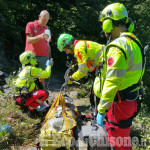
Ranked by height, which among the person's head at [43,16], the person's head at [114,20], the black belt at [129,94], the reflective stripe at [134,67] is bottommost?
the black belt at [129,94]

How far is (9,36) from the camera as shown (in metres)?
8.97

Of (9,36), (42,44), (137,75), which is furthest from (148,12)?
(9,36)

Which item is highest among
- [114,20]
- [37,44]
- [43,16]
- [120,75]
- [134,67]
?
[43,16]

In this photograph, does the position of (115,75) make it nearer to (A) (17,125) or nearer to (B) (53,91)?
(A) (17,125)

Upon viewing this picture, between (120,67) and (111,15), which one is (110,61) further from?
(111,15)

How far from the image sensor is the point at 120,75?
6.70 feet

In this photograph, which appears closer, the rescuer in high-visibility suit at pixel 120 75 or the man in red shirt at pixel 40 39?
the rescuer in high-visibility suit at pixel 120 75

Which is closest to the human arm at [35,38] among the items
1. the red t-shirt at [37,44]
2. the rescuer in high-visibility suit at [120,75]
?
the red t-shirt at [37,44]

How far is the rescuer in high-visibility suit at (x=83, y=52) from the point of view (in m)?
3.37

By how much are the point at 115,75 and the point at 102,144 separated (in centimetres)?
93

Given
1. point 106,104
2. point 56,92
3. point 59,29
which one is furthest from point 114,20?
point 59,29

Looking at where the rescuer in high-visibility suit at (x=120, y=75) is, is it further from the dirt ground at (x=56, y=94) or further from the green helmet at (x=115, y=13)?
the dirt ground at (x=56, y=94)

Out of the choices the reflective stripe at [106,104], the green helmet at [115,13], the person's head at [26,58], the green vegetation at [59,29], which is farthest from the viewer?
the person's head at [26,58]

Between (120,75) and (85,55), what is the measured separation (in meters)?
1.42
